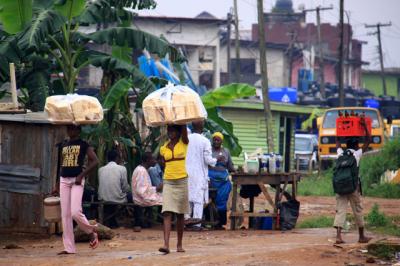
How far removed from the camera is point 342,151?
1305 centimetres

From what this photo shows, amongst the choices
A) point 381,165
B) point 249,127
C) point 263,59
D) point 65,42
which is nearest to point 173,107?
point 65,42

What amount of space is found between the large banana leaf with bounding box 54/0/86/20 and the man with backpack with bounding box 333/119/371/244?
508 centimetres

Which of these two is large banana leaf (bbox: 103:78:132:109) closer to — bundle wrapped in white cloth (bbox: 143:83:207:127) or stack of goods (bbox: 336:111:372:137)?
bundle wrapped in white cloth (bbox: 143:83:207:127)

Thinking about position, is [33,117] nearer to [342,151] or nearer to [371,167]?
[342,151]

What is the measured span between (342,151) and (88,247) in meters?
3.74

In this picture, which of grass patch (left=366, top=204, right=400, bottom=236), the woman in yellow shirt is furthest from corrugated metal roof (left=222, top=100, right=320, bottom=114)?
the woman in yellow shirt

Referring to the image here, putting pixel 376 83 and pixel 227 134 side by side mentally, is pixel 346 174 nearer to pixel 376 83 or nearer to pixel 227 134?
pixel 227 134

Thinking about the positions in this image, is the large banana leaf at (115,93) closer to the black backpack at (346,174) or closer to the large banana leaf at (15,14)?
the large banana leaf at (15,14)

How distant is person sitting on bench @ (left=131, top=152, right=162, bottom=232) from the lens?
1585cm

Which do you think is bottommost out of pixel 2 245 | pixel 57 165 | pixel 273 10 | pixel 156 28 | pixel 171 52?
pixel 2 245

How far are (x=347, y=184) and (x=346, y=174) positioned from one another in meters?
0.14

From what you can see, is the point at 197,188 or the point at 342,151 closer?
the point at 342,151

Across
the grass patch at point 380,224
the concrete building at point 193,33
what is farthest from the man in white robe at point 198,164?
the concrete building at point 193,33

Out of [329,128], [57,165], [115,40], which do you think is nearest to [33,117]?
[57,165]
